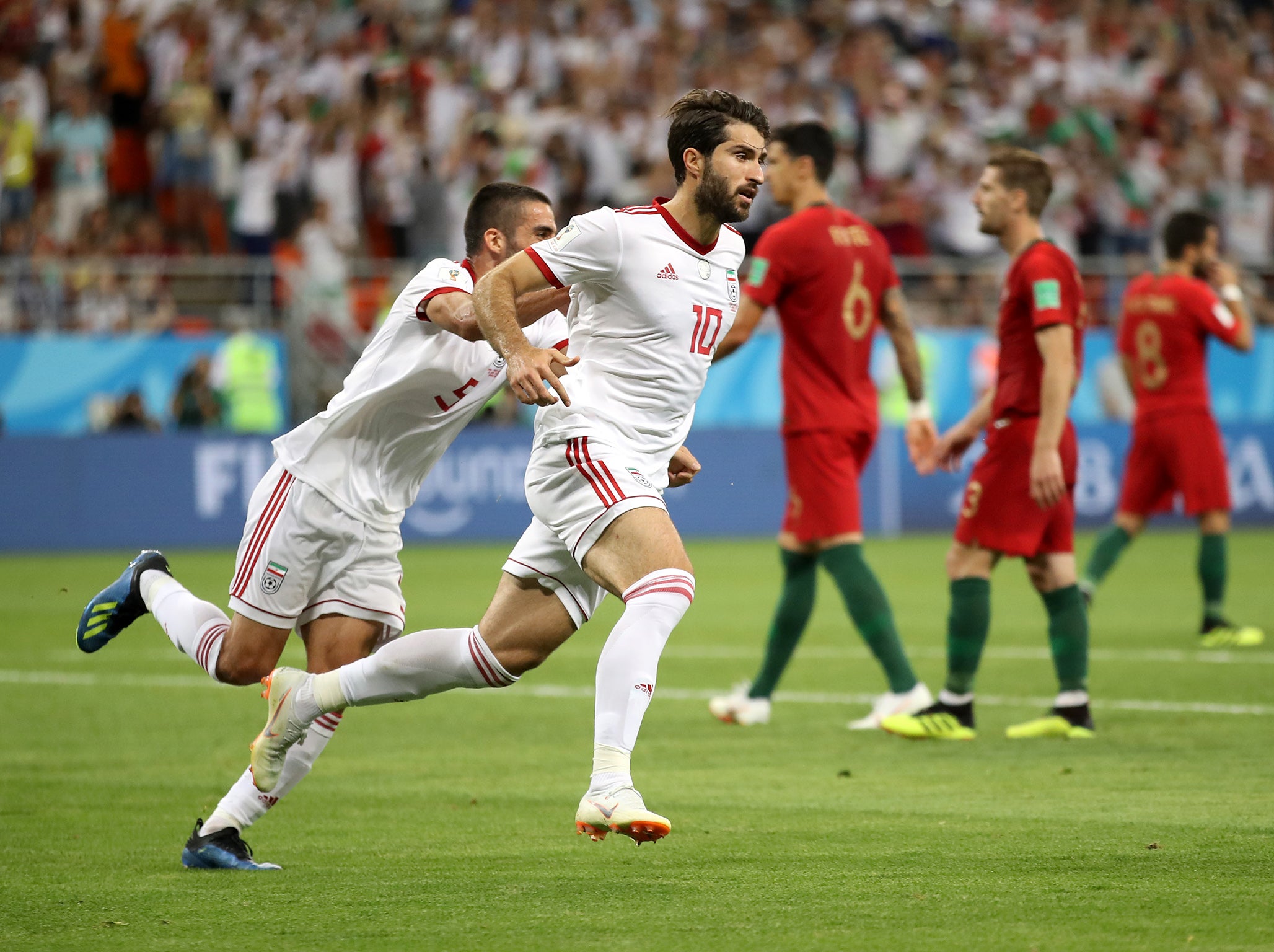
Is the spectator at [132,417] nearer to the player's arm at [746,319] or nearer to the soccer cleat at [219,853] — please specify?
the player's arm at [746,319]

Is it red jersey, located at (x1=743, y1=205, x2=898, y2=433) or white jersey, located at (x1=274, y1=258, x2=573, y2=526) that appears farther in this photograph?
red jersey, located at (x1=743, y1=205, x2=898, y2=433)

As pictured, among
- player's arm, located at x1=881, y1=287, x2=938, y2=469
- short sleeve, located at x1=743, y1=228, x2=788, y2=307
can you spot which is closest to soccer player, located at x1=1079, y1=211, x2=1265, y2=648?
player's arm, located at x1=881, y1=287, x2=938, y2=469

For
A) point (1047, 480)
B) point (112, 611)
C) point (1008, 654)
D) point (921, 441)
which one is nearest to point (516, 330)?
point (112, 611)

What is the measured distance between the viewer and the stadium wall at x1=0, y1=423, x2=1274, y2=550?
18.5 metres

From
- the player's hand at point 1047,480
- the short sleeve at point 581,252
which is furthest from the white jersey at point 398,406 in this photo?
the player's hand at point 1047,480

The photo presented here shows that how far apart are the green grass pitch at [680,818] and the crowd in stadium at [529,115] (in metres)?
9.39

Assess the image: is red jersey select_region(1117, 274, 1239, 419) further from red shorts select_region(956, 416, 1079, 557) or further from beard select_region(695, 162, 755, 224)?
beard select_region(695, 162, 755, 224)

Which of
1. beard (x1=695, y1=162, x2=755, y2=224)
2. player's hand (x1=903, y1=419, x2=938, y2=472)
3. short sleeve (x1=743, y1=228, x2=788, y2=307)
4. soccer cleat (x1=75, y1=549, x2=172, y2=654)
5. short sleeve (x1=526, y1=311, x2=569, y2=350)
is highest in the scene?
beard (x1=695, y1=162, x2=755, y2=224)

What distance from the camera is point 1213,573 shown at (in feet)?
37.9

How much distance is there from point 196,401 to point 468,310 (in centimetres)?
1402

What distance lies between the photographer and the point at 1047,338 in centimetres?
786

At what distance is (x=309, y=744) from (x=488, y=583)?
31.2ft

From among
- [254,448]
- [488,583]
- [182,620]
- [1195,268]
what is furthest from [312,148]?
[182,620]

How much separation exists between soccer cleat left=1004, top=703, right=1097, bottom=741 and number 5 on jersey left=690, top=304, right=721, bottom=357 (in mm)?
3193
